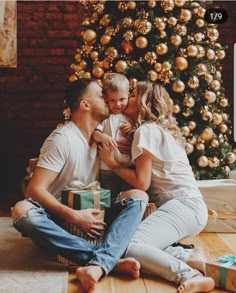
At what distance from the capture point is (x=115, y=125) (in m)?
2.80

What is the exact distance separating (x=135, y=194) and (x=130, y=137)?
0.40 metres

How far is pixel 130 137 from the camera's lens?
2.74 meters

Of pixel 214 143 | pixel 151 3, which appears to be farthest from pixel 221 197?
pixel 151 3

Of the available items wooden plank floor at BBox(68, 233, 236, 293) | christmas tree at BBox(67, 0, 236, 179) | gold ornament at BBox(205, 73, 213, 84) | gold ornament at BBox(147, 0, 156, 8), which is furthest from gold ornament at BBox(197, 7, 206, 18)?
wooden plank floor at BBox(68, 233, 236, 293)

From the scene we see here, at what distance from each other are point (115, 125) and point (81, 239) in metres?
0.77

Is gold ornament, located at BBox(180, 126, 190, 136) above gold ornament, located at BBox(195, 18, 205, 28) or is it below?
below

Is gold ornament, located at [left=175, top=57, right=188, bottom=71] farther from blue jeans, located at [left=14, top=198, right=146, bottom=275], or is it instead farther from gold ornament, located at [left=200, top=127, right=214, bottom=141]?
blue jeans, located at [left=14, top=198, right=146, bottom=275]

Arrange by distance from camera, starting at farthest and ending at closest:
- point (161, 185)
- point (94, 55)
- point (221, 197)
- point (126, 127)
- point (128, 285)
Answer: point (94, 55) < point (221, 197) < point (126, 127) < point (161, 185) < point (128, 285)

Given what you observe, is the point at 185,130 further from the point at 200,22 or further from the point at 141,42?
the point at 200,22

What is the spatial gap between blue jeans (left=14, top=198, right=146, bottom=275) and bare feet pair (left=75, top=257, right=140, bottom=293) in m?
0.04

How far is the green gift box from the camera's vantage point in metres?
2.35

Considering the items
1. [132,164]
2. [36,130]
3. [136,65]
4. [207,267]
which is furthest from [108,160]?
[36,130]

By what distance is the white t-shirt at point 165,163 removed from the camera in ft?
8.13

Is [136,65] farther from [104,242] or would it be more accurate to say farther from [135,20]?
[104,242]
